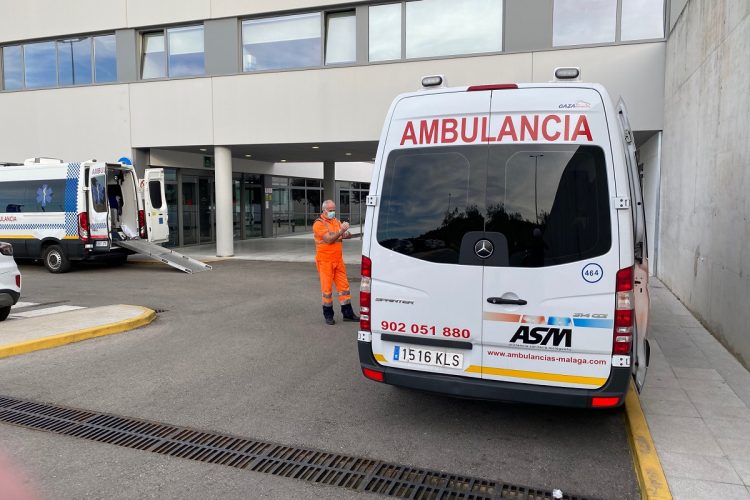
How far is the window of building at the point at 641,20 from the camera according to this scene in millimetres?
11805

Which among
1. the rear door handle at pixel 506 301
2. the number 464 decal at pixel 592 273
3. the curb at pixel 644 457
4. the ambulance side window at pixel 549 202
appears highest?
the ambulance side window at pixel 549 202

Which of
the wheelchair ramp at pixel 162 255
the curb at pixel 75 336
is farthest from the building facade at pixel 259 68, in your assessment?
the curb at pixel 75 336

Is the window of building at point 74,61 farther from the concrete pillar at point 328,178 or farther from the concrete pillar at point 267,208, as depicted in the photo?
the concrete pillar at point 328,178

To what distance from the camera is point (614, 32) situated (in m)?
12.1

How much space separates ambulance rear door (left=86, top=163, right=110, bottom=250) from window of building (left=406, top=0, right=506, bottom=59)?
26.4 ft

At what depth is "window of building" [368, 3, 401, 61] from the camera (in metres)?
14.0

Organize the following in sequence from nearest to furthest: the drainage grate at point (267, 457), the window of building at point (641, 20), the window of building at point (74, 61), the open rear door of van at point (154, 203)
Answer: the drainage grate at point (267, 457) < the window of building at point (641, 20) < the open rear door of van at point (154, 203) < the window of building at point (74, 61)

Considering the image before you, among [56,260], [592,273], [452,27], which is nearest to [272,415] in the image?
[592,273]

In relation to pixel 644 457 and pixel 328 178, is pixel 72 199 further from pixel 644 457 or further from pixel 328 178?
pixel 644 457

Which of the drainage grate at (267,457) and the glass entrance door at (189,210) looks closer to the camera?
the drainage grate at (267,457)

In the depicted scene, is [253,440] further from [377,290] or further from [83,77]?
[83,77]

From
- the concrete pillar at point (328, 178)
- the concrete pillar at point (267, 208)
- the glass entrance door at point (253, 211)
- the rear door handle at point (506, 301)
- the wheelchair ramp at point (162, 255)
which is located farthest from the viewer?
the concrete pillar at point (267, 208)

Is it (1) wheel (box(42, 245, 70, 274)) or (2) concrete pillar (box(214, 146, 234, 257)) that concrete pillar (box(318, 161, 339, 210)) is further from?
(1) wheel (box(42, 245, 70, 274))

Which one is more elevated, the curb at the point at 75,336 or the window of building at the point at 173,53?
the window of building at the point at 173,53
